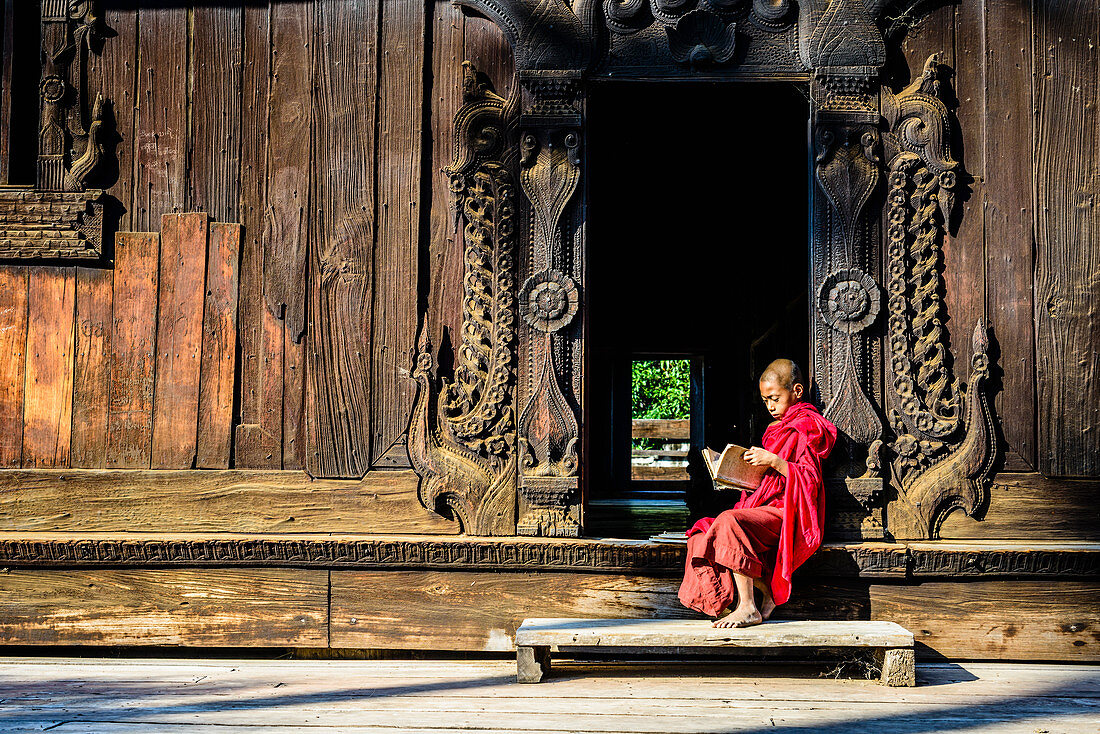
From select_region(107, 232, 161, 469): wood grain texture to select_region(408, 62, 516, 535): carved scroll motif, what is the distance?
→ 140 cm

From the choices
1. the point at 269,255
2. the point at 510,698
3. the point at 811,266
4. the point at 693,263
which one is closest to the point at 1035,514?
the point at 811,266

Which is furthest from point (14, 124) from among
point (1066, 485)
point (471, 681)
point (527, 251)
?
point (1066, 485)

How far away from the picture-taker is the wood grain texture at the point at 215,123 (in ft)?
15.4

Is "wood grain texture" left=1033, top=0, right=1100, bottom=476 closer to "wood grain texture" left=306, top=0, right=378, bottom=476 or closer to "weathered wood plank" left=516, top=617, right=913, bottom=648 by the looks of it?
"weathered wood plank" left=516, top=617, right=913, bottom=648

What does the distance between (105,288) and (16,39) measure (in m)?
1.44

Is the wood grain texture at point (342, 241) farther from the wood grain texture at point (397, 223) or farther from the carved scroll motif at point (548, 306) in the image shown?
the carved scroll motif at point (548, 306)

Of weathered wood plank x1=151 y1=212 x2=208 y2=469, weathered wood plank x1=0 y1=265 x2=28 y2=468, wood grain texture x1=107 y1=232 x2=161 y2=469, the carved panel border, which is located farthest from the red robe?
weathered wood plank x1=0 y1=265 x2=28 y2=468

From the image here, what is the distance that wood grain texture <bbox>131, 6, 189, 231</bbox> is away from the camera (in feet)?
15.5

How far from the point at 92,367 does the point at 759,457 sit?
134 inches

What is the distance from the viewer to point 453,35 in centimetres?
473

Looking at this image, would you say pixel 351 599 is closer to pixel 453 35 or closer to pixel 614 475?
pixel 453 35

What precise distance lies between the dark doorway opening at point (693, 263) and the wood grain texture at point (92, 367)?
11.3ft

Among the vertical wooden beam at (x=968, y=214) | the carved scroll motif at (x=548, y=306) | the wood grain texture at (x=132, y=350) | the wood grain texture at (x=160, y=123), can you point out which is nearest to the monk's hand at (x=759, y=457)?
the carved scroll motif at (x=548, y=306)

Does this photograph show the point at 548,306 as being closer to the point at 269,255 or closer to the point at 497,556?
the point at 497,556
